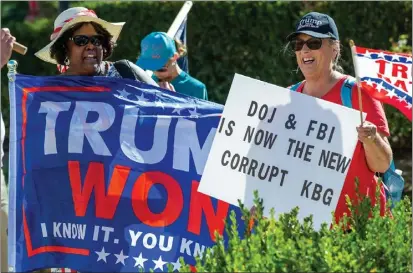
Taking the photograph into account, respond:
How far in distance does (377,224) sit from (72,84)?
2172 mm

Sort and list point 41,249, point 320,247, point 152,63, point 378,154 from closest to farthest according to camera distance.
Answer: point 320,247
point 378,154
point 41,249
point 152,63

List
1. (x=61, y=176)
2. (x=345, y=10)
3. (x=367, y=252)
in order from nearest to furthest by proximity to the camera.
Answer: (x=367, y=252) → (x=61, y=176) → (x=345, y=10)

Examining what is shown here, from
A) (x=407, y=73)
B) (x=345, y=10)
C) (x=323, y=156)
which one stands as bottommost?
(x=323, y=156)

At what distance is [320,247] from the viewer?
4.14m

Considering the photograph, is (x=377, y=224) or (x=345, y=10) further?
(x=345, y=10)

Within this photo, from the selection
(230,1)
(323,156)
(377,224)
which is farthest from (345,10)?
(377,224)

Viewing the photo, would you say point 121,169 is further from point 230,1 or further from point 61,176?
point 230,1

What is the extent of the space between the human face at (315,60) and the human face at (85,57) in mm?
1152

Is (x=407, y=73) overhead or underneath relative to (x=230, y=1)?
underneath

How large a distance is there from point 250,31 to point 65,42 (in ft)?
20.1

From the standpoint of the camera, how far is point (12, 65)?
5.90m

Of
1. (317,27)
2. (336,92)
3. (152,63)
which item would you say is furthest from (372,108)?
(152,63)

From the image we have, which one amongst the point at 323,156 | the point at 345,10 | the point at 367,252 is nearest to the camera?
the point at 367,252

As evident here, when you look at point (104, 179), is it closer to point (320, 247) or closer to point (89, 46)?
point (89, 46)
